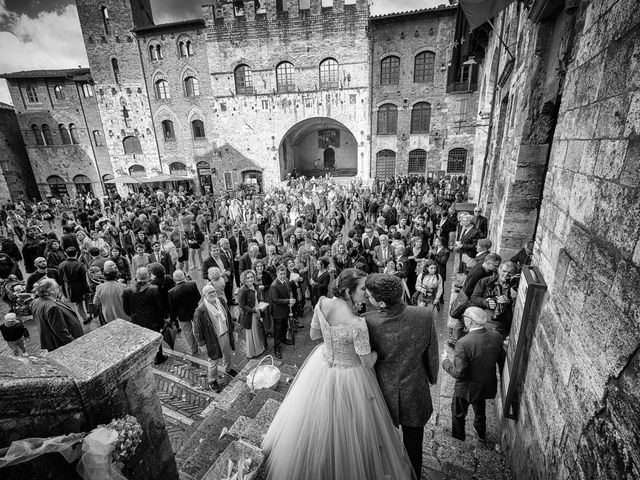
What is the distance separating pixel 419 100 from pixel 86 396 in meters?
22.9

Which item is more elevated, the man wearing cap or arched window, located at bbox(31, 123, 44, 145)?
arched window, located at bbox(31, 123, 44, 145)

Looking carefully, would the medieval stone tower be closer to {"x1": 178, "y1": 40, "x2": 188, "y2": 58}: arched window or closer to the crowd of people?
{"x1": 178, "y1": 40, "x2": 188, "y2": 58}: arched window

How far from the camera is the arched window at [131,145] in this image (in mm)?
23984

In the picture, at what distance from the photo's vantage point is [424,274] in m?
5.81

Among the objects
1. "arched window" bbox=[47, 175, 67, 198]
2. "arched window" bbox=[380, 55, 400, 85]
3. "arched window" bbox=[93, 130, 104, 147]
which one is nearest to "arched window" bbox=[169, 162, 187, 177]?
"arched window" bbox=[93, 130, 104, 147]

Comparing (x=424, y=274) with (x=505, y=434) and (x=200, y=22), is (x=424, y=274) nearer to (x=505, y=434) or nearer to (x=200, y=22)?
(x=505, y=434)

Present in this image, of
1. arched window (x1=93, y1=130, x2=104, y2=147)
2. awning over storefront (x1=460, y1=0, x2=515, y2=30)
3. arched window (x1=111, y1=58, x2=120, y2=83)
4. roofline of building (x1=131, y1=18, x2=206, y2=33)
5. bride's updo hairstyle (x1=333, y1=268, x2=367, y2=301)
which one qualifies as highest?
roofline of building (x1=131, y1=18, x2=206, y2=33)

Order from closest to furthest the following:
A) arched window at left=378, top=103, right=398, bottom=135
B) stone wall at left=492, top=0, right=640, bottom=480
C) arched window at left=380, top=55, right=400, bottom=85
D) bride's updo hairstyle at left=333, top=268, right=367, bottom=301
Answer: stone wall at left=492, top=0, right=640, bottom=480 → bride's updo hairstyle at left=333, top=268, right=367, bottom=301 → arched window at left=380, top=55, right=400, bottom=85 → arched window at left=378, top=103, right=398, bottom=135

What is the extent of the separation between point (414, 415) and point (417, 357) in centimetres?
52

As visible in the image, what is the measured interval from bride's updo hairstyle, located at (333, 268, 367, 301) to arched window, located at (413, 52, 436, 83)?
21.9 metres

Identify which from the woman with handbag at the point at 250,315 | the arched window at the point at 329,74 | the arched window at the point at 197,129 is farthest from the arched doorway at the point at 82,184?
the woman with handbag at the point at 250,315

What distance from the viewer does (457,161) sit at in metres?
20.9

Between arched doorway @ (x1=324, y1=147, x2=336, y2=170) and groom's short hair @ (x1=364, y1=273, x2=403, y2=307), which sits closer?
groom's short hair @ (x1=364, y1=273, x2=403, y2=307)

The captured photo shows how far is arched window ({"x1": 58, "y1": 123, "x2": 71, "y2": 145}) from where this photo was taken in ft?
81.0
